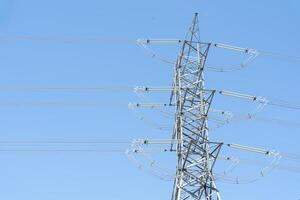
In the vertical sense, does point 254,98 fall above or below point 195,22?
below

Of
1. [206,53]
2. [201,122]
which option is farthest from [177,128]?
[206,53]

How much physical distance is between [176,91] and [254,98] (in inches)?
183

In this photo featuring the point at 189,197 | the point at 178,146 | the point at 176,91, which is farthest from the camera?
the point at 176,91

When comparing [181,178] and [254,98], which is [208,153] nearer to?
[181,178]

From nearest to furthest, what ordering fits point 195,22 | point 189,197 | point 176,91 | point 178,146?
point 189,197
point 178,146
point 176,91
point 195,22

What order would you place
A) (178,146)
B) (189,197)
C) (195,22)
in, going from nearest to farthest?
(189,197), (178,146), (195,22)

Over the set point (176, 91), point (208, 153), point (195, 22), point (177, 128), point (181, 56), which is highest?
point (195, 22)

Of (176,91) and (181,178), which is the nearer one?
(181,178)

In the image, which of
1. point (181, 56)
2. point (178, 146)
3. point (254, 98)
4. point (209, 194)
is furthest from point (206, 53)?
point (209, 194)

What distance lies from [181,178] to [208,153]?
202cm

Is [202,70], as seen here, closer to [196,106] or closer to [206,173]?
[196,106]

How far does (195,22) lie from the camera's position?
34.5m

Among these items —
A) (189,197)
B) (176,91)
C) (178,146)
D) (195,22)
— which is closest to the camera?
(189,197)

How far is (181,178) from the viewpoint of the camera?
27.8m
